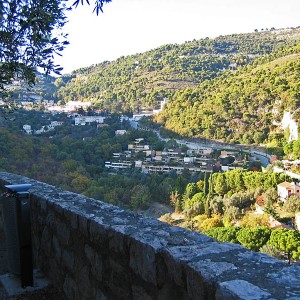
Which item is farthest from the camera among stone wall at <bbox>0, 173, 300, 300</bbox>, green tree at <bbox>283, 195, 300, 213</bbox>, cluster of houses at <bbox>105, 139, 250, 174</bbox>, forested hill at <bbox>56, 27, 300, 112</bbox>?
forested hill at <bbox>56, 27, 300, 112</bbox>

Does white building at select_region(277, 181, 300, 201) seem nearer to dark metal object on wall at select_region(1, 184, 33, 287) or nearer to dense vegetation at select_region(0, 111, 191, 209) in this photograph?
dense vegetation at select_region(0, 111, 191, 209)

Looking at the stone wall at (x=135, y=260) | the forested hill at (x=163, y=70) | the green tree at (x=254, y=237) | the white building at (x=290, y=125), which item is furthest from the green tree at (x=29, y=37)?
the forested hill at (x=163, y=70)

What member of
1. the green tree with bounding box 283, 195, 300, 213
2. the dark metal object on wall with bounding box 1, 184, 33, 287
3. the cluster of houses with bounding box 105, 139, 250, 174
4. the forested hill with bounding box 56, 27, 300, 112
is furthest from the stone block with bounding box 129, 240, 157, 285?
the forested hill with bounding box 56, 27, 300, 112

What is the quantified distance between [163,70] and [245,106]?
25.3m

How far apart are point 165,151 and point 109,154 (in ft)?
18.0

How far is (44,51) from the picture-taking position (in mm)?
3135

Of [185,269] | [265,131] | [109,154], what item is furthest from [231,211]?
[185,269]

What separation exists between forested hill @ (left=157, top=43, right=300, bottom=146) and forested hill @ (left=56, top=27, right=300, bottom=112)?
33.3 ft

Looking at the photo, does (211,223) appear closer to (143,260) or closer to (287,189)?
(287,189)

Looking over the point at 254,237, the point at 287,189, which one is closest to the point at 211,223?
the point at 287,189

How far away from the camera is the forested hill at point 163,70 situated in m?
56.5

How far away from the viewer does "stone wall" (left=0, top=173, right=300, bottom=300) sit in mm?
1099

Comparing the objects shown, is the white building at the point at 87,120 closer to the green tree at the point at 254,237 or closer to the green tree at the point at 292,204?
the green tree at the point at 292,204

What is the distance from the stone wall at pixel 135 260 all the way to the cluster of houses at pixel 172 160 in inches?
1110
